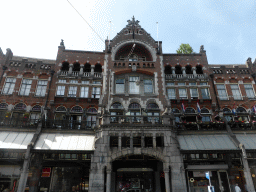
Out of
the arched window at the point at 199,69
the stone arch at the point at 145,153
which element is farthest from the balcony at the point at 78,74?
the arched window at the point at 199,69

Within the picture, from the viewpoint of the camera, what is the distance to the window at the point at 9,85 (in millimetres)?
24812

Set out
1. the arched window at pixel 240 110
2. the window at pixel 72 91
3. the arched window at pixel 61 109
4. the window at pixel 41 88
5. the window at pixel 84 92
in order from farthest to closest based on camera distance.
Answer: the arched window at pixel 240 110
the window at pixel 84 92
the window at pixel 72 91
the window at pixel 41 88
the arched window at pixel 61 109

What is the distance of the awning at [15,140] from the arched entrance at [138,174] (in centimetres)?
1002

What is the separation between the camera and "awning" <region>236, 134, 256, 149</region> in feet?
63.6

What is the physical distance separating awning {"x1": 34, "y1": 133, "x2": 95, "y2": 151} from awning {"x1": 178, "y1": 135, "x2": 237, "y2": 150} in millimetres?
10161

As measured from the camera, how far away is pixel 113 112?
22.5 m

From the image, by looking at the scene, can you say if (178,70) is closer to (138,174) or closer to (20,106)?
(138,174)

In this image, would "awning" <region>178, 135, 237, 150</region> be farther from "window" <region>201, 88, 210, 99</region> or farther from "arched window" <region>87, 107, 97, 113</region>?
"arched window" <region>87, 107, 97, 113</region>

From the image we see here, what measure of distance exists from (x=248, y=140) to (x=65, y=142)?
20744mm

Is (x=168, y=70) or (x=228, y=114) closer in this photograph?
(x=228, y=114)

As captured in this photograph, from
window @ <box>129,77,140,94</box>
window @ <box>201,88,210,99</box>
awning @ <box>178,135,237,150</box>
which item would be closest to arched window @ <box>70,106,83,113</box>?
window @ <box>129,77,140,94</box>

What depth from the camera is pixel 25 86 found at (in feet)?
83.6

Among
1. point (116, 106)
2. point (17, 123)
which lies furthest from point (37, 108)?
point (116, 106)

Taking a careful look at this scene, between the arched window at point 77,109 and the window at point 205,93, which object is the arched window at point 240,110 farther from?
the arched window at point 77,109
